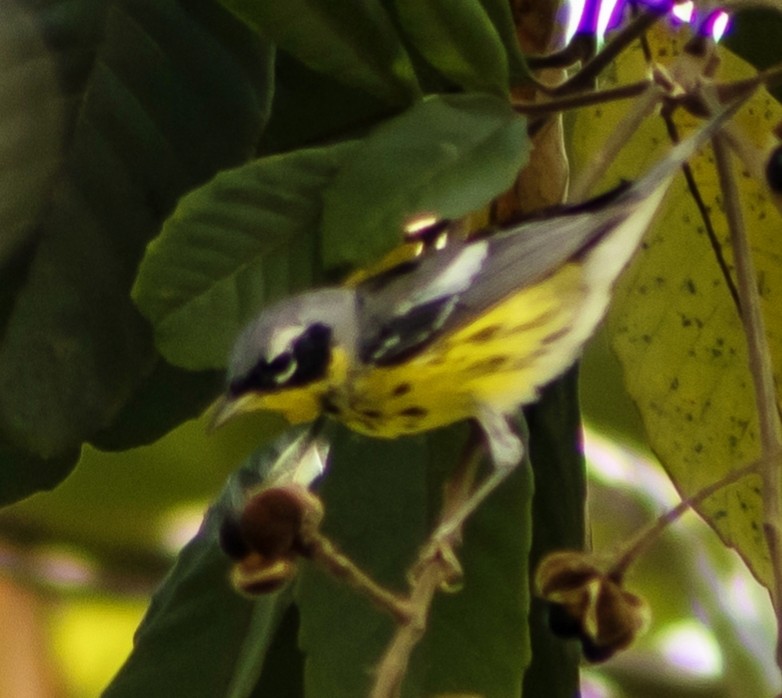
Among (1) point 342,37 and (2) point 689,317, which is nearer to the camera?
(1) point 342,37

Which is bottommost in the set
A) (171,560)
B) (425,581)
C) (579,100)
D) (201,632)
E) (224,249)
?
Answer: (171,560)

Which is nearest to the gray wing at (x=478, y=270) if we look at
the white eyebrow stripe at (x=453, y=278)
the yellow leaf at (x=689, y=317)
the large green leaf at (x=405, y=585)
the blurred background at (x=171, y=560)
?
the white eyebrow stripe at (x=453, y=278)

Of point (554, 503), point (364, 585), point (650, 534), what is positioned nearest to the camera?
point (364, 585)

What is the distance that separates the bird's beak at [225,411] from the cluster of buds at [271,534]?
0.06 meters

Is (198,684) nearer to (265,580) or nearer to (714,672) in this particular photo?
(265,580)

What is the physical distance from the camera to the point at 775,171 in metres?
0.48

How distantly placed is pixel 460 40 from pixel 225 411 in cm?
19

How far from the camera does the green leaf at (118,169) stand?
22.6 inches

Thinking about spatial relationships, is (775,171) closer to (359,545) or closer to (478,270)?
(478,270)

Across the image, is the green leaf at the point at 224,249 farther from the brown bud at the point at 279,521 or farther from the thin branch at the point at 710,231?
the thin branch at the point at 710,231

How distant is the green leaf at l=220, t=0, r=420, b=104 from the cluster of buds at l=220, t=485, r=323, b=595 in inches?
8.0

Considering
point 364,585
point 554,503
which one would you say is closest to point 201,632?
point 554,503

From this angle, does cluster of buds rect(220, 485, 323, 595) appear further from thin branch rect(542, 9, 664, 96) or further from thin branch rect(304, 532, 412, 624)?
thin branch rect(542, 9, 664, 96)

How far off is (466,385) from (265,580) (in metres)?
0.17
